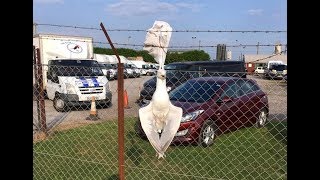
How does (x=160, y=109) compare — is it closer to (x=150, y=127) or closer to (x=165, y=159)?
(x=150, y=127)

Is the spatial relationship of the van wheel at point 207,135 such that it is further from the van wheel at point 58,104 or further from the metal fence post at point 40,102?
the van wheel at point 58,104

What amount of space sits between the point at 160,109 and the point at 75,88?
890cm

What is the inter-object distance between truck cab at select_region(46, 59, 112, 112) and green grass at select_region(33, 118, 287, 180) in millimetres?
3847

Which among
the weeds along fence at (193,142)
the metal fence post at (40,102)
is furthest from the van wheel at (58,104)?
the metal fence post at (40,102)

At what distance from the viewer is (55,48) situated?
17141 mm

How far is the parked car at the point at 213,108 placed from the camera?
6.49m

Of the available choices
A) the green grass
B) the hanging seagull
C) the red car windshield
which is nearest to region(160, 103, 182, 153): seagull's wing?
the hanging seagull

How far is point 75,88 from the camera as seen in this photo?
1179cm

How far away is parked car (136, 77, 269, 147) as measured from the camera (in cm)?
649

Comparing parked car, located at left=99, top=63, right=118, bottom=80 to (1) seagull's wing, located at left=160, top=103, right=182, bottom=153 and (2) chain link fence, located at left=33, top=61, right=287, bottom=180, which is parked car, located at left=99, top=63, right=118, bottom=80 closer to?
(2) chain link fence, located at left=33, top=61, right=287, bottom=180

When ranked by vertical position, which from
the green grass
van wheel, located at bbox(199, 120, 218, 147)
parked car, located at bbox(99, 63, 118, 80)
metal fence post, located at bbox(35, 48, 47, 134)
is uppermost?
parked car, located at bbox(99, 63, 118, 80)
